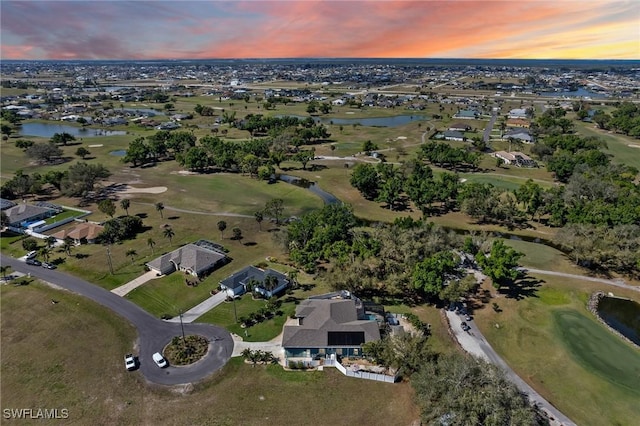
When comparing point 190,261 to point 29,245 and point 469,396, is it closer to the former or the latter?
point 29,245

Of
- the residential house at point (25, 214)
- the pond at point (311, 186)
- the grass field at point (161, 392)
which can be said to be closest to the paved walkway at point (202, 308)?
the grass field at point (161, 392)

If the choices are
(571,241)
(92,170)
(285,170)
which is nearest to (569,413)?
(571,241)

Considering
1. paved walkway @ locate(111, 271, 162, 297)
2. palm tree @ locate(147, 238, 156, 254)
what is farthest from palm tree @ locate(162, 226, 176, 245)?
paved walkway @ locate(111, 271, 162, 297)

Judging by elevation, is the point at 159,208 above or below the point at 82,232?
above

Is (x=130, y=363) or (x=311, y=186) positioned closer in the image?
(x=130, y=363)

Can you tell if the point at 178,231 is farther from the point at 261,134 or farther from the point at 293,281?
the point at 261,134

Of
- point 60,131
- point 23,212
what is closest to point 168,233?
point 23,212
